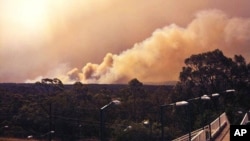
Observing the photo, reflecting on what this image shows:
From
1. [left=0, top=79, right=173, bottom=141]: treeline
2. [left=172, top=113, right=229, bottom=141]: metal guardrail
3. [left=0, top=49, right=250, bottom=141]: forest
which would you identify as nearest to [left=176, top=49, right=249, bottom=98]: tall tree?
[left=0, top=49, right=250, bottom=141]: forest

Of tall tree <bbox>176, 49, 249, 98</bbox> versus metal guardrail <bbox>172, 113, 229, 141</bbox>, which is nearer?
metal guardrail <bbox>172, 113, 229, 141</bbox>

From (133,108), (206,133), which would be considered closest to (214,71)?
(133,108)

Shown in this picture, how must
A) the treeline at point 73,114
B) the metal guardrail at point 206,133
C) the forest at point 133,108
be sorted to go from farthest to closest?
the treeline at point 73,114
the forest at point 133,108
the metal guardrail at point 206,133

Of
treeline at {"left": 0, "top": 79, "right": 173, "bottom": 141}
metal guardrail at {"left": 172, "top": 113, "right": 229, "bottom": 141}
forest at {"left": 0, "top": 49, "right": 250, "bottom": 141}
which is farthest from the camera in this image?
treeline at {"left": 0, "top": 79, "right": 173, "bottom": 141}

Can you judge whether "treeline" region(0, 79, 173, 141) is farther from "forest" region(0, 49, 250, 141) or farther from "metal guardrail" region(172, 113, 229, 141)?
"metal guardrail" region(172, 113, 229, 141)

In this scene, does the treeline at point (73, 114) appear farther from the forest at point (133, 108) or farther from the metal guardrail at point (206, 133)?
the metal guardrail at point (206, 133)

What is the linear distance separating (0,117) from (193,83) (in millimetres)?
43438

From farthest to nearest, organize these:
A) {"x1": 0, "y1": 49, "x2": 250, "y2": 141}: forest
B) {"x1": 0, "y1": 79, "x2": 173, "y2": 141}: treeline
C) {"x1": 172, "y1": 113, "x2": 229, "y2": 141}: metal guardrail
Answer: {"x1": 0, "y1": 79, "x2": 173, "y2": 141}: treeline, {"x1": 0, "y1": 49, "x2": 250, "y2": 141}: forest, {"x1": 172, "y1": 113, "x2": 229, "y2": 141}: metal guardrail

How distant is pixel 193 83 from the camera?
9506 cm

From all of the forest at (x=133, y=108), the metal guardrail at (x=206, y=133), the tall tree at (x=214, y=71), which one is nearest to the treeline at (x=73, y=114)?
the forest at (x=133, y=108)

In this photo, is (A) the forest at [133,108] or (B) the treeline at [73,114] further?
(B) the treeline at [73,114]

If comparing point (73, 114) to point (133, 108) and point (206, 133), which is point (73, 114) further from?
point (206, 133)

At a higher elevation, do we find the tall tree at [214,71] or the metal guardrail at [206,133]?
the tall tree at [214,71]

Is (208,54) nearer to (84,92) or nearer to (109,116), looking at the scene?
(109,116)
